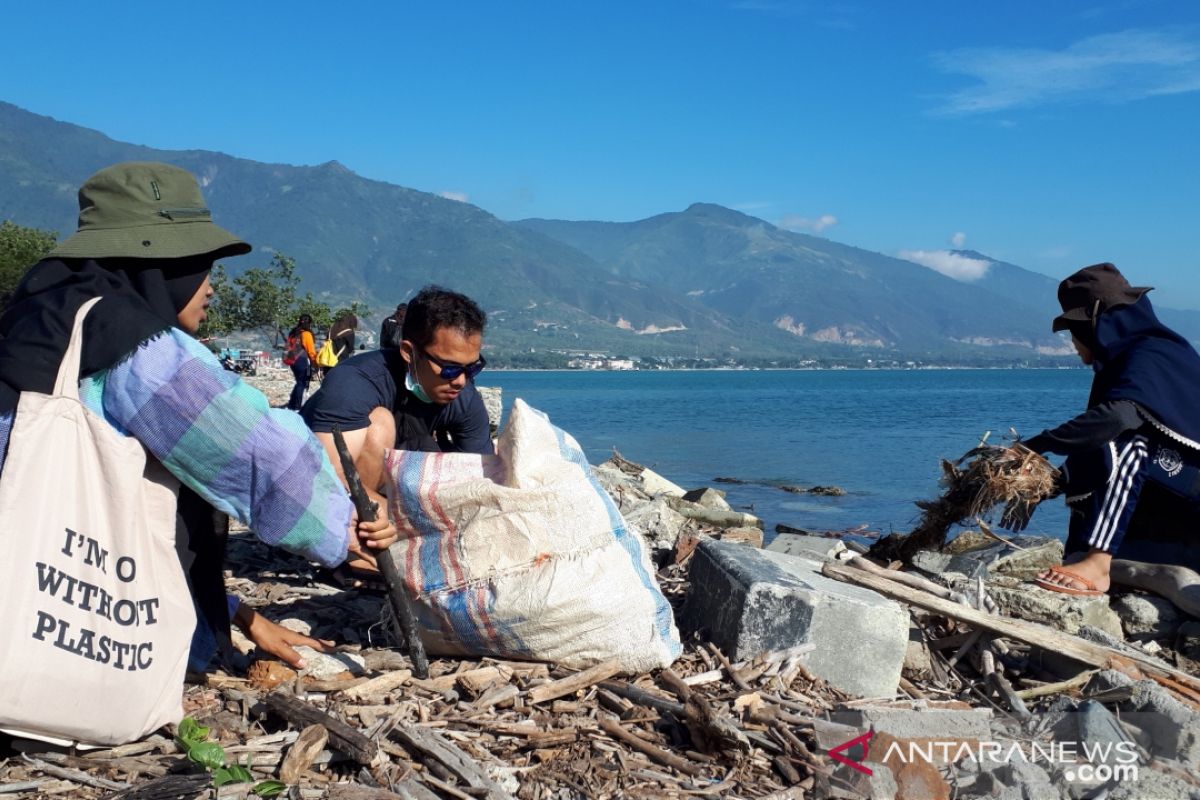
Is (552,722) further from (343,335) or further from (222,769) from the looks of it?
(343,335)

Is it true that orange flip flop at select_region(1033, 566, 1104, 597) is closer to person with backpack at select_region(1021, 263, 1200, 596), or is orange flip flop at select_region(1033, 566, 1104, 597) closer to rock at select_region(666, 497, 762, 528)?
person with backpack at select_region(1021, 263, 1200, 596)

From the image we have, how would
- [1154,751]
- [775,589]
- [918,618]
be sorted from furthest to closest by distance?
[918,618]
[775,589]
[1154,751]

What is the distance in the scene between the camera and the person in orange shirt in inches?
734

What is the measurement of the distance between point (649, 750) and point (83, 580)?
184cm

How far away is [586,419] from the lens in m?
52.3

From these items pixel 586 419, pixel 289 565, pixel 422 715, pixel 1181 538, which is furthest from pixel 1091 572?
pixel 586 419

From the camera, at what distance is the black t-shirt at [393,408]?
4871 millimetres

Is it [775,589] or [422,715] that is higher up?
[775,589]

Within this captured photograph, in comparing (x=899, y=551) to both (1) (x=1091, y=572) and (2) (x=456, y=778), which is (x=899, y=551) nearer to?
(1) (x=1091, y=572)

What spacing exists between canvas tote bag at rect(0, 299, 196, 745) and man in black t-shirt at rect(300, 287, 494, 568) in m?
1.46

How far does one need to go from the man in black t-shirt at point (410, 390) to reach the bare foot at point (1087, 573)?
3120 millimetres

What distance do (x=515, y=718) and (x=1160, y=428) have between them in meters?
3.76

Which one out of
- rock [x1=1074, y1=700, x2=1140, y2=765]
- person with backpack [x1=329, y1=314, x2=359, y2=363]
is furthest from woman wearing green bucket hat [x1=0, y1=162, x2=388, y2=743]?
person with backpack [x1=329, y1=314, x2=359, y2=363]

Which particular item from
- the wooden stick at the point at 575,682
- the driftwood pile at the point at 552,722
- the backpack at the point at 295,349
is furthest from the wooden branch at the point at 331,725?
the backpack at the point at 295,349
